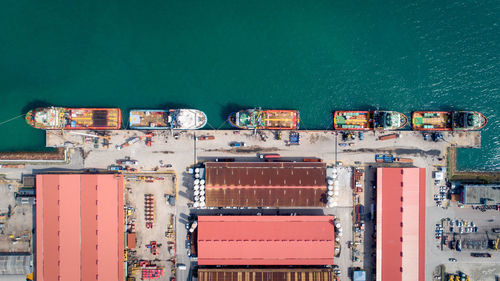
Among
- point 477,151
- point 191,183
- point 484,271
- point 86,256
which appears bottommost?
point 484,271

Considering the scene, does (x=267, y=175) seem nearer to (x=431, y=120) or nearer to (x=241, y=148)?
(x=241, y=148)

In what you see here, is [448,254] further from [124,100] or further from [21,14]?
[21,14]

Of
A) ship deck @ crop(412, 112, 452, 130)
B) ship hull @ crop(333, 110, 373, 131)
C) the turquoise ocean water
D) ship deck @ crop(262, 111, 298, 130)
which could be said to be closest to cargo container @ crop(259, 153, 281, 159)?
ship deck @ crop(262, 111, 298, 130)

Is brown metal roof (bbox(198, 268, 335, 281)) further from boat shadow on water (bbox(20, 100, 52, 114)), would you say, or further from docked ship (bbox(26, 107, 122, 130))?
boat shadow on water (bbox(20, 100, 52, 114))

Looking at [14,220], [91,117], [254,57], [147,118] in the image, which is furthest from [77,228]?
[254,57]

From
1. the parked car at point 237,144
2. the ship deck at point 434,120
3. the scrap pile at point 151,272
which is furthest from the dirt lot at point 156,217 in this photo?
the ship deck at point 434,120

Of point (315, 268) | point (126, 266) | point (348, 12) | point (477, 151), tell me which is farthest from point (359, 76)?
point (126, 266)
